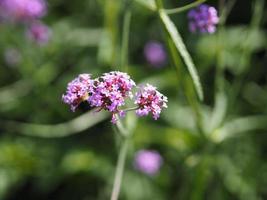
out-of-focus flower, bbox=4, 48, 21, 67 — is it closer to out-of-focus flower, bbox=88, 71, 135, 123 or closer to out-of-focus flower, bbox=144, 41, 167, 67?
out-of-focus flower, bbox=144, 41, 167, 67

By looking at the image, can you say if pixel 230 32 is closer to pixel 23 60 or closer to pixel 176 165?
pixel 176 165

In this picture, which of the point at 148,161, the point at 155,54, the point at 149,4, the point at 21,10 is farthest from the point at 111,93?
the point at 155,54

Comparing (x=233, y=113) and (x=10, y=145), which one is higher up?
(x=233, y=113)

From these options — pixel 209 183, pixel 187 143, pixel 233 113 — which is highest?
pixel 233 113

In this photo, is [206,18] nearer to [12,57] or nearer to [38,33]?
[38,33]

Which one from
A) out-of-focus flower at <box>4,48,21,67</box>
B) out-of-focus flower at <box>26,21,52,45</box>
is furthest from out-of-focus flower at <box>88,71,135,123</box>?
out-of-focus flower at <box>4,48,21,67</box>

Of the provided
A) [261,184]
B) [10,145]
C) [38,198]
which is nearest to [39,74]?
[10,145]
